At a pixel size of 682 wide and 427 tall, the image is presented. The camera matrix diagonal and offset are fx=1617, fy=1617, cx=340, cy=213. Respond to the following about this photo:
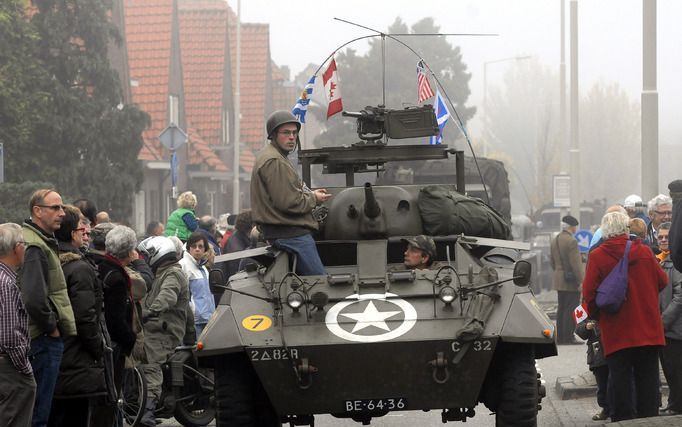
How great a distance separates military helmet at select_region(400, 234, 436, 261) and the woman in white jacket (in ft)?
12.7

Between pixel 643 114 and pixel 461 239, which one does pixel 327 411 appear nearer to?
pixel 461 239

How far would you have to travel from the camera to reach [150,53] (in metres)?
46.5

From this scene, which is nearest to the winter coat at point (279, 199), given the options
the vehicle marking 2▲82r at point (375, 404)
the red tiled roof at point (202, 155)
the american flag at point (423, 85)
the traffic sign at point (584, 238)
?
the vehicle marking 2▲82r at point (375, 404)

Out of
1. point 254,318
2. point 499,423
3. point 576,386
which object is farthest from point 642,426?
point 576,386

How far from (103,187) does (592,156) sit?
298ft

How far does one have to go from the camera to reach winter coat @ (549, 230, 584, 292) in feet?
73.8

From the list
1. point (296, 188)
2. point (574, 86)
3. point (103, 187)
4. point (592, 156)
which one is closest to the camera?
point (296, 188)

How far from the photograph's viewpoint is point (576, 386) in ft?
53.6

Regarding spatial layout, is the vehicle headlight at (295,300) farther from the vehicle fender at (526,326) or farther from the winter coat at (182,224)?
the winter coat at (182,224)

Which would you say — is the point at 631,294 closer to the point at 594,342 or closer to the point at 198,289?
the point at 594,342

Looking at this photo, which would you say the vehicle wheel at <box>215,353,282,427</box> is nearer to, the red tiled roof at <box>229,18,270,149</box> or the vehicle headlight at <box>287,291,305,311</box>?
the vehicle headlight at <box>287,291,305,311</box>

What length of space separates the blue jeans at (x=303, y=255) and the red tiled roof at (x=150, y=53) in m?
33.0

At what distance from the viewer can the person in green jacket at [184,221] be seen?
1825cm

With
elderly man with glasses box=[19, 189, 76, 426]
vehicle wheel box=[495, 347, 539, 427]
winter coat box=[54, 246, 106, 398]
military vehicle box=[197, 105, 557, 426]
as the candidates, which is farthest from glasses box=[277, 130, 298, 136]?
vehicle wheel box=[495, 347, 539, 427]
